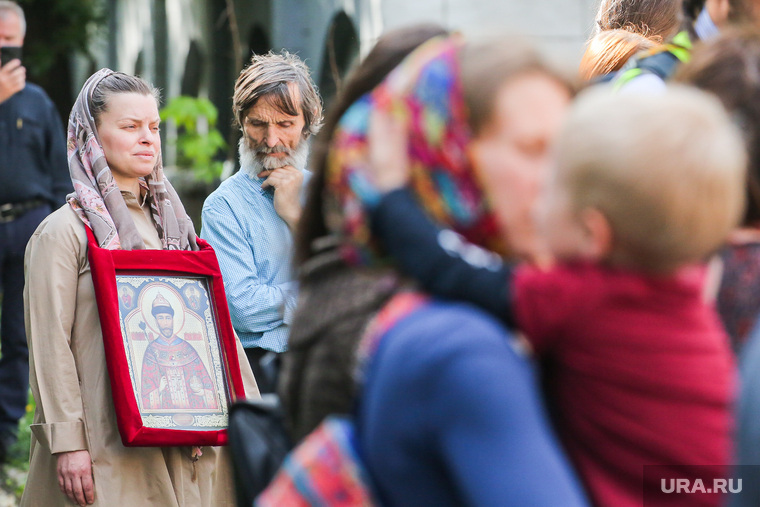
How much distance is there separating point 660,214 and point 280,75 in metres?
2.96

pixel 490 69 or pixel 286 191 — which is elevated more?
pixel 490 69

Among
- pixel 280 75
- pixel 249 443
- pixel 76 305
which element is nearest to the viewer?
pixel 249 443

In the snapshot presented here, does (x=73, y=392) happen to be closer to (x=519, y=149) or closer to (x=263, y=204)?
(x=263, y=204)

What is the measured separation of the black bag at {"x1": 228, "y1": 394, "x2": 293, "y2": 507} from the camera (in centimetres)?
168

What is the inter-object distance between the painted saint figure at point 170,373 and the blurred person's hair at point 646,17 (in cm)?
182

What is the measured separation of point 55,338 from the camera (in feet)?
10.8

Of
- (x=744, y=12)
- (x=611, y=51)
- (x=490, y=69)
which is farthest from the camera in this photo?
(x=611, y=51)

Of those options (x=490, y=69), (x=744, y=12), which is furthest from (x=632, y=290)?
(x=744, y=12)

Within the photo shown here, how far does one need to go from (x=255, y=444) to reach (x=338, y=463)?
398 millimetres

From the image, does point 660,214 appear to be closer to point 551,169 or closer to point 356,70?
point 551,169

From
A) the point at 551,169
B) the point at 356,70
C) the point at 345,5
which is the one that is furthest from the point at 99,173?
the point at 345,5

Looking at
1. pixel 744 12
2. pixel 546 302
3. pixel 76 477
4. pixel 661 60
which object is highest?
pixel 744 12

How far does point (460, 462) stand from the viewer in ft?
3.93

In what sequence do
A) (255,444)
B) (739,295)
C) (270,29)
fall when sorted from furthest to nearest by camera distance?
(270,29)
(255,444)
(739,295)
